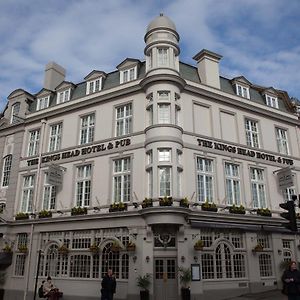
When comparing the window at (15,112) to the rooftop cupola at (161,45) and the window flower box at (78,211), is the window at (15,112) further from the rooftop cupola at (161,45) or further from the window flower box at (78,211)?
the rooftop cupola at (161,45)

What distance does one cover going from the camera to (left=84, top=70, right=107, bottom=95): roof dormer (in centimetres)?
2647

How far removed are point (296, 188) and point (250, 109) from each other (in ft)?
22.7

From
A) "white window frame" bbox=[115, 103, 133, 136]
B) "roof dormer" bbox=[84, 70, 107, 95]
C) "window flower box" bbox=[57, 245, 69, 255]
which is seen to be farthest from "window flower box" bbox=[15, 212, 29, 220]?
"roof dormer" bbox=[84, 70, 107, 95]

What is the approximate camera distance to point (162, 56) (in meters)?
23.4

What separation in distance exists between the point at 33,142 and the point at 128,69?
32.3ft

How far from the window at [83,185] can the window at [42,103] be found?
7705 millimetres

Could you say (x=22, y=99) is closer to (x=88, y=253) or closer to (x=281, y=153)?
(x=88, y=253)

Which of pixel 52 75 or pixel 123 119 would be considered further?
pixel 52 75

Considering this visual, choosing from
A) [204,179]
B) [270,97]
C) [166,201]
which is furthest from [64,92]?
[270,97]

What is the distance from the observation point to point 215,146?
23375 mm

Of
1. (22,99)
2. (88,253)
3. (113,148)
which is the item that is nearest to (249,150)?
(113,148)

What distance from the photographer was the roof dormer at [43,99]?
1144 inches

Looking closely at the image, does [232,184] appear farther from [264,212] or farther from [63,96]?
[63,96]

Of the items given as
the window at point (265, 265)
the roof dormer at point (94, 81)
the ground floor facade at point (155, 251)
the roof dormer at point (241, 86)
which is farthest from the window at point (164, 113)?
the window at point (265, 265)
